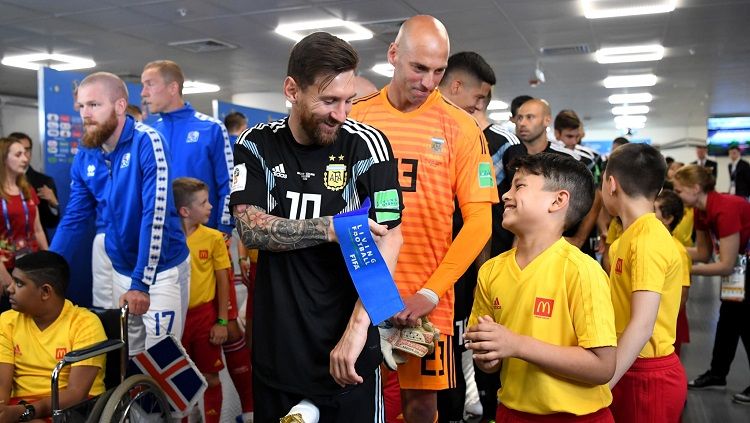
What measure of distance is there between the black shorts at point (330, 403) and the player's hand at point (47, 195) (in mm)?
4927

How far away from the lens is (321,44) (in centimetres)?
178

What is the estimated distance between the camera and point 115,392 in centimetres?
274

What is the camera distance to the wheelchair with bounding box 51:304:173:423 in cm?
263

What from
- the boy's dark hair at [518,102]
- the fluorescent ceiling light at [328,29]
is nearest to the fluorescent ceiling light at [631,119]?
the fluorescent ceiling light at [328,29]

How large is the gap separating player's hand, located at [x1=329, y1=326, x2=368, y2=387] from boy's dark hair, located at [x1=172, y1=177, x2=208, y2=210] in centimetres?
238

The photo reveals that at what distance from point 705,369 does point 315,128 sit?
5233mm

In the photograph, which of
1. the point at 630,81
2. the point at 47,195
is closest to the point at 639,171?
the point at 47,195

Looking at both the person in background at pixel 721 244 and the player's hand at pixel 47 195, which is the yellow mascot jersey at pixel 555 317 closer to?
the person in background at pixel 721 244

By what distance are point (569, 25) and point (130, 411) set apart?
26.5 feet

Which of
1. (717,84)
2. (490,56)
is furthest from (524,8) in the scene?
(717,84)

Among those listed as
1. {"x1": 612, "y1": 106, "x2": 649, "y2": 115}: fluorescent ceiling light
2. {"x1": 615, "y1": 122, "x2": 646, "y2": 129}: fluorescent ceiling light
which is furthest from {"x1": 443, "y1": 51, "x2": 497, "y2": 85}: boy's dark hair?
{"x1": 615, "y1": 122, "x2": 646, "y2": 129}: fluorescent ceiling light

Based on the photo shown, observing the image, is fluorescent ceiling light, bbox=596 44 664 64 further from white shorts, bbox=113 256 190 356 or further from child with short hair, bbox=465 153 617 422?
child with short hair, bbox=465 153 617 422

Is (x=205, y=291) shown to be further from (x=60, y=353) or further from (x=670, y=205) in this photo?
(x=670, y=205)

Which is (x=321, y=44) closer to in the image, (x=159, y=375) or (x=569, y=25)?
(x=159, y=375)
